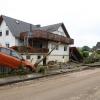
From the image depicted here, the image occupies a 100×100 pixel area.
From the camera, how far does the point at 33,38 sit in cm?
3988

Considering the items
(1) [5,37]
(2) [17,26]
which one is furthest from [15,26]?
(1) [5,37]

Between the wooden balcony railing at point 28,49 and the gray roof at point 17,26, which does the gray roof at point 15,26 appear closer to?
the gray roof at point 17,26

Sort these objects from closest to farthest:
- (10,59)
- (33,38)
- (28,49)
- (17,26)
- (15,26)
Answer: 1. (10,59)
2. (28,49)
3. (33,38)
4. (15,26)
5. (17,26)

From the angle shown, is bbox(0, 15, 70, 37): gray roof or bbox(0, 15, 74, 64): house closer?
bbox(0, 15, 74, 64): house

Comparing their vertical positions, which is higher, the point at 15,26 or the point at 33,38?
the point at 15,26

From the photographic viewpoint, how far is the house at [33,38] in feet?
127

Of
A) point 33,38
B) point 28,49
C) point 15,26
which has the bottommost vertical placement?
point 28,49

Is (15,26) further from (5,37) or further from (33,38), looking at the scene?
(33,38)

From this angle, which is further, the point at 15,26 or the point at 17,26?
the point at 17,26

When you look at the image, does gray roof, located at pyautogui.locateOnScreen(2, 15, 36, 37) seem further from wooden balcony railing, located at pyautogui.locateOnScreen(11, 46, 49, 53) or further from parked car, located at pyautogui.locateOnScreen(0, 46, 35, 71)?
parked car, located at pyautogui.locateOnScreen(0, 46, 35, 71)

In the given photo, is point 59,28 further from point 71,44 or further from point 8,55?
point 8,55

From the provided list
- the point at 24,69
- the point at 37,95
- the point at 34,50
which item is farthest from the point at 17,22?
the point at 37,95

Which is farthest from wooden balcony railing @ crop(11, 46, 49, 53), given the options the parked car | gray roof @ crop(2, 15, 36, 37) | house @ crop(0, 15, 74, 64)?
the parked car

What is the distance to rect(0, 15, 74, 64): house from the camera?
38.8 meters
